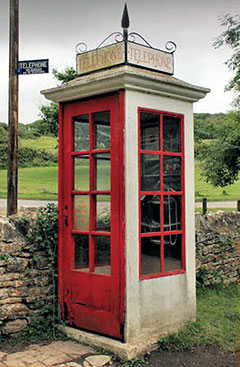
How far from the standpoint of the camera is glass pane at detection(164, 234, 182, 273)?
4.63m

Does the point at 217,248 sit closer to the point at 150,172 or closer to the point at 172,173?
the point at 172,173

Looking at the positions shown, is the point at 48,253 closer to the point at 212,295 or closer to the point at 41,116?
the point at 212,295

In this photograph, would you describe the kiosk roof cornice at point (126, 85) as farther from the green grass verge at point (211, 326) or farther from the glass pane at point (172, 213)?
the green grass verge at point (211, 326)

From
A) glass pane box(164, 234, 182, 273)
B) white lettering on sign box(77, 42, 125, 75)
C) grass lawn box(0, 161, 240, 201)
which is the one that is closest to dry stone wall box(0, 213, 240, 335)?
Answer: glass pane box(164, 234, 182, 273)

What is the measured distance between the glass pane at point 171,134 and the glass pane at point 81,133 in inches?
33.5

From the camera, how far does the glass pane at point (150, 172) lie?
4.52 meters

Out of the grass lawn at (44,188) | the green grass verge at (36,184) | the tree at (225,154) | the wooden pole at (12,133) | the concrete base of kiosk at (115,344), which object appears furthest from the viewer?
the grass lawn at (44,188)

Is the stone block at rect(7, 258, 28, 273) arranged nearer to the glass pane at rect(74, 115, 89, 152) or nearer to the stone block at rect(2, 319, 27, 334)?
the stone block at rect(2, 319, 27, 334)

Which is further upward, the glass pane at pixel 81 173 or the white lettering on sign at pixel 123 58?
the white lettering on sign at pixel 123 58

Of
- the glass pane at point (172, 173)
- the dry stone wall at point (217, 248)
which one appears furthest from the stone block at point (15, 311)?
the dry stone wall at point (217, 248)

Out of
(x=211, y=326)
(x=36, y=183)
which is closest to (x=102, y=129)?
(x=211, y=326)

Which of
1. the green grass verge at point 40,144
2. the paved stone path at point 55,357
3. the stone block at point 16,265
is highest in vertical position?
the green grass verge at point 40,144

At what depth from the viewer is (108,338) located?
432 centimetres

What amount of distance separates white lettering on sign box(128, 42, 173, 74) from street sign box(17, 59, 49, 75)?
2.22 meters
